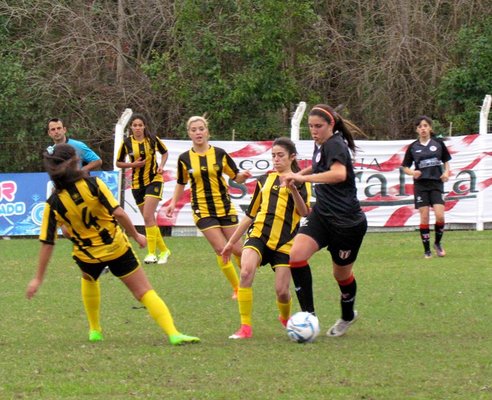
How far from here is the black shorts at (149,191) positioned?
14.0 meters

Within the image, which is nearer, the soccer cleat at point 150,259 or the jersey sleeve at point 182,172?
the jersey sleeve at point 182,172

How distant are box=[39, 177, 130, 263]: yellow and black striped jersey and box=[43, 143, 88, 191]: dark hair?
0.21ft

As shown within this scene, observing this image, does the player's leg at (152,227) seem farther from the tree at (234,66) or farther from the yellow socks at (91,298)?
the tree at (234,66)

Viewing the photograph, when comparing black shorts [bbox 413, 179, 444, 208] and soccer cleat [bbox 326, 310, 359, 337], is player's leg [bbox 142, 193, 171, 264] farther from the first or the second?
soccer cleat [bbox 326, 310, 359, 337]

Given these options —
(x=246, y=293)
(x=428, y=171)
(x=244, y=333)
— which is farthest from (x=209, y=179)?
(x=428, y=171)

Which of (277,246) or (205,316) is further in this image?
(205,316)

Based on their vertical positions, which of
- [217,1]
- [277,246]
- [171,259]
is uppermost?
[217,1]

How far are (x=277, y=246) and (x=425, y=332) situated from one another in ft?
4.35

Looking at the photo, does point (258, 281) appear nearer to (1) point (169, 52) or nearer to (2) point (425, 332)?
(2) point (425, 332)

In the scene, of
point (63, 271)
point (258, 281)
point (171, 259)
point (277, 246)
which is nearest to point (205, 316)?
point (277, 246)

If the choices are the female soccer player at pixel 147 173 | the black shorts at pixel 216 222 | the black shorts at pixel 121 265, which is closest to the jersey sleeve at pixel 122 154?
the female soccer player at pixel 147 173

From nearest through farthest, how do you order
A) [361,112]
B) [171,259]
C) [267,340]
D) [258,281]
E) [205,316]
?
[267,340] < [205,316] < [258,281] < [171,259] < [361,112]

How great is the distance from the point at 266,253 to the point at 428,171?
667 centimetres

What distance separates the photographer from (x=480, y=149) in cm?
1947
